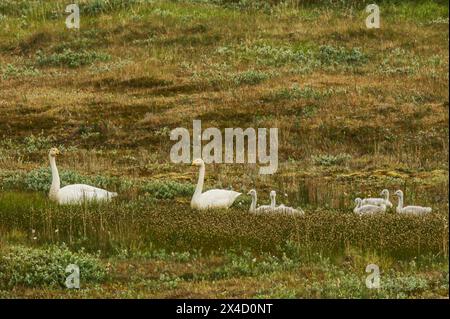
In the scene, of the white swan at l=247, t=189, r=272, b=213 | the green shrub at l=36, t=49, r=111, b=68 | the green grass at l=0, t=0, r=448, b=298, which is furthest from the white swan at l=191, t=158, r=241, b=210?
the green shrub at l=36, t=49, r=111, b=68

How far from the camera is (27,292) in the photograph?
1605 centimetres

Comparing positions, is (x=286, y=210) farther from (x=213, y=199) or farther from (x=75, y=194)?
(x=75, y=194)

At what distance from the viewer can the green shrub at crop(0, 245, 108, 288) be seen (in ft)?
54.2

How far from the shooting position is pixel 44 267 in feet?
55.1

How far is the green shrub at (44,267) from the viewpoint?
54.2 ft

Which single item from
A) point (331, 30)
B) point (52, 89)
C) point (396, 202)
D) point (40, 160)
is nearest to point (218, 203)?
point (396, 202)

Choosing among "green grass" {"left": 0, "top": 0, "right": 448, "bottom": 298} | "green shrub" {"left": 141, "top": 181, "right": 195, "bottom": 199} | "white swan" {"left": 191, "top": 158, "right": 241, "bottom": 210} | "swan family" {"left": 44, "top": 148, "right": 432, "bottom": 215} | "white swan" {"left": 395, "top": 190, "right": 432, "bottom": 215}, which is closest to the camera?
"green grass" {"left": 0, "top": 0, "right": 448, "bottom": 298}

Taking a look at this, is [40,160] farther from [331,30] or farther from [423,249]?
[331,30]

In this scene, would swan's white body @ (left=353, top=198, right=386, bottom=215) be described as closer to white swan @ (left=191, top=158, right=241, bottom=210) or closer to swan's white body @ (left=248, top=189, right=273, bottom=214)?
swan's white body @ (left=248, top=189, right=273, bottom=214)

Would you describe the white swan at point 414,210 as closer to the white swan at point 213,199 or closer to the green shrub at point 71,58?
the white swan at point 213,199

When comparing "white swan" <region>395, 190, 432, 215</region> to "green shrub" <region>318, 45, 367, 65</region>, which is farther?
"green shrub" <region>318, 45, 367, 65</region>

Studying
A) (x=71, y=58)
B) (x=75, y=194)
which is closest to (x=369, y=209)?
(x=75, y=194)

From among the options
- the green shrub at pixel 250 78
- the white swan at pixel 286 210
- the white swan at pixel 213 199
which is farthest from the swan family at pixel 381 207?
the green shrub at pixel 250 78

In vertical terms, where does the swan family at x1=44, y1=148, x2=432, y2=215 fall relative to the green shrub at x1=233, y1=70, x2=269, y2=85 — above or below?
below
